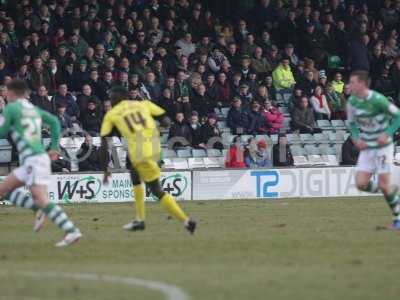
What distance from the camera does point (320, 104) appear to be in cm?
3044

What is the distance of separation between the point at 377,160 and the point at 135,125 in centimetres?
337

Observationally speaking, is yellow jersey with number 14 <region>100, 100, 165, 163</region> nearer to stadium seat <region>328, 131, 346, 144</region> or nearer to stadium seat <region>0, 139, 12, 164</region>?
stadium seat <region>0, 139, 12, 164</region>

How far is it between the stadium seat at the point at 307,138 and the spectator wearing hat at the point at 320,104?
1.03 m

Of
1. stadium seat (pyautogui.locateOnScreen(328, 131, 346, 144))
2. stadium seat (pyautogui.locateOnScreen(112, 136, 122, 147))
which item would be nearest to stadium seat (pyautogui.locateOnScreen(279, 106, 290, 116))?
stadium seat (pyautogui.locateOnScreen(328, 131, 346, 144))

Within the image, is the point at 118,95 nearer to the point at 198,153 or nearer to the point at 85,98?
the point at 85,98

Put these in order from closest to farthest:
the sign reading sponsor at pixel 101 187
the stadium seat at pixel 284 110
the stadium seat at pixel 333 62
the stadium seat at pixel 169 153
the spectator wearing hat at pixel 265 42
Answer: the sign reading sponsor at pixel 101 187 → the stadium seat at pixel 169 153 → the stadium seat at pixel 284 110 → the spectator wearing hat at pixel 265 42 → the stadium seat at pixel 333 62

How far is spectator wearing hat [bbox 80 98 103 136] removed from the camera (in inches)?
1048

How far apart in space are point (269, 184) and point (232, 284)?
1576 centimetres

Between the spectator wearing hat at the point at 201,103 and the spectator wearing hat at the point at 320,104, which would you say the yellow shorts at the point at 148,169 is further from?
the spectator wearing hat at the point at 320,104

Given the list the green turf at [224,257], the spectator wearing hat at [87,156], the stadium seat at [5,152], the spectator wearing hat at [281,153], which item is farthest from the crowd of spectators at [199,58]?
the green turf at [224,257]

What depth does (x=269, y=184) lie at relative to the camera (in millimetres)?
26750

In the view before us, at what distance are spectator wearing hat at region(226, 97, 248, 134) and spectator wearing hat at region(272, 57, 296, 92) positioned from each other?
2473 mm

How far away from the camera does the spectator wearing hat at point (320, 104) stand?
3038cm

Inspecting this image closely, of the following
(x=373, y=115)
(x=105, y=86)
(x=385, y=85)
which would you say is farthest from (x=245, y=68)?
(x=373, y=115)
